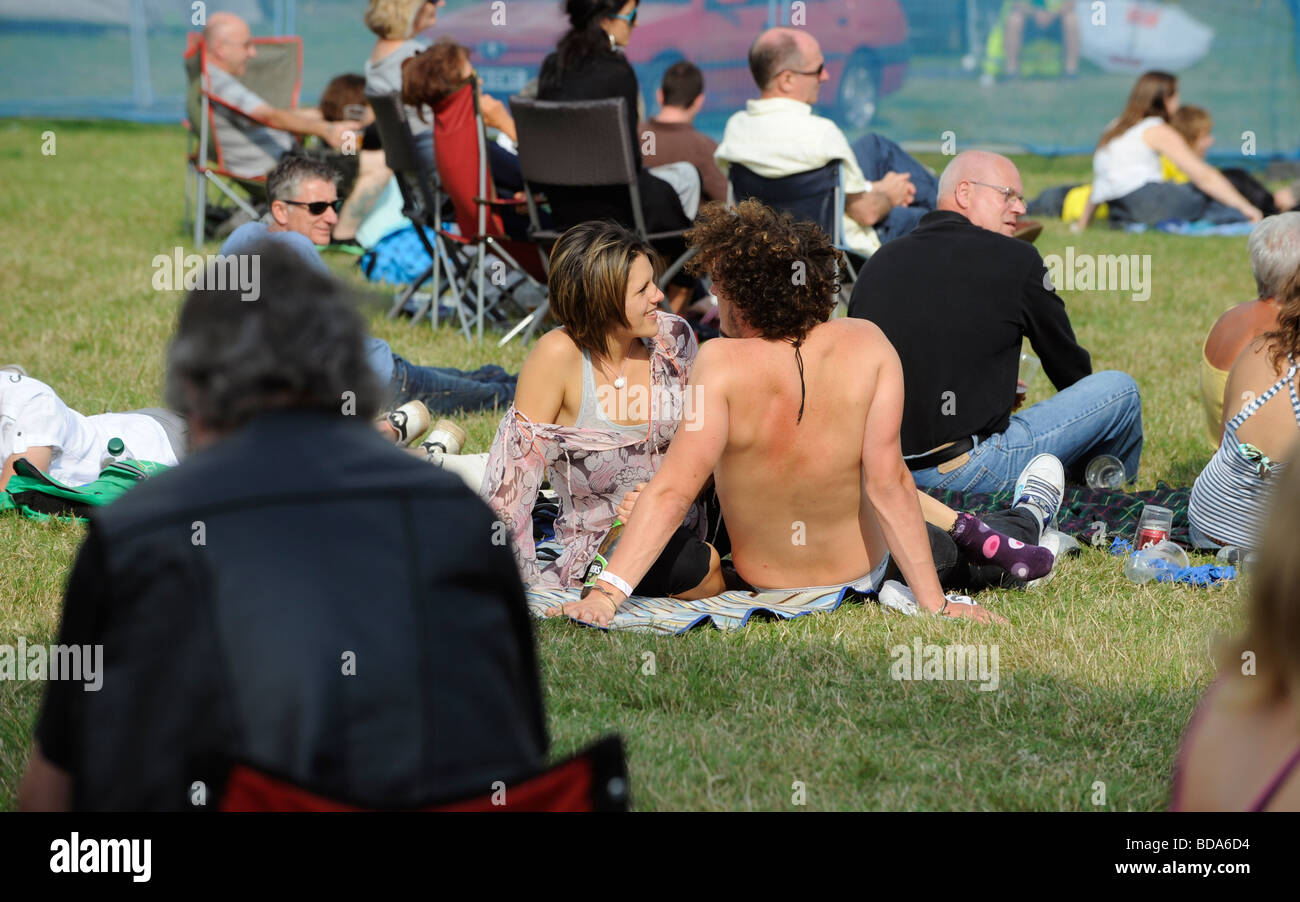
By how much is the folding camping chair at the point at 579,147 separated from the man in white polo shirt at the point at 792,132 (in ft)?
2.00

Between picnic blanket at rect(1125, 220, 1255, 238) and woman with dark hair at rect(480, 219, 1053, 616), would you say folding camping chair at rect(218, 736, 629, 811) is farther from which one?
picnic blanket at rect(1125, 220, 1255, 238)

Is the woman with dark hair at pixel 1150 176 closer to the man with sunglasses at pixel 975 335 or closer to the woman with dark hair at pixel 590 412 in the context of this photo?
the man with sunglasses at pixel 975 335

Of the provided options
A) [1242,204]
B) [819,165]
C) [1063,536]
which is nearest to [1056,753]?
[1063,536]

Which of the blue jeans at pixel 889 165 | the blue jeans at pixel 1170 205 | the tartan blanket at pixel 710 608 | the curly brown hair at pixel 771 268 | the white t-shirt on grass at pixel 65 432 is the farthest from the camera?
the blue jeans at pixel 1170 205

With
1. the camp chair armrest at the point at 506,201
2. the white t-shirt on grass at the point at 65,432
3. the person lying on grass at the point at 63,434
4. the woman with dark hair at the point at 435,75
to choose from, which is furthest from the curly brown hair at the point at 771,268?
the woman with dark hair at the point at 435,75

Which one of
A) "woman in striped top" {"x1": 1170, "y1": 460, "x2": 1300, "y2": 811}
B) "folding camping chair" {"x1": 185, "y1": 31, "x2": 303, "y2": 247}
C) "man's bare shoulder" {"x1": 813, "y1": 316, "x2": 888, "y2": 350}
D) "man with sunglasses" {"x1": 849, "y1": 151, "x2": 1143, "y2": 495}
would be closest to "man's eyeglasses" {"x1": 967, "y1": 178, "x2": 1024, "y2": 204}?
"man with sunglasses" {"x1": 849, "y1": 151, "x2": 1143, "y2": 495}

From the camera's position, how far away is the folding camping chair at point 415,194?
773 cm

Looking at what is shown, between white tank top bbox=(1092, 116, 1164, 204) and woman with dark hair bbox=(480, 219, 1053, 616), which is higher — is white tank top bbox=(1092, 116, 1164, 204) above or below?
above

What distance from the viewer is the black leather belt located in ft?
16.0

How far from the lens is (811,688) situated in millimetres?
3434

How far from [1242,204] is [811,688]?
36.0 feet

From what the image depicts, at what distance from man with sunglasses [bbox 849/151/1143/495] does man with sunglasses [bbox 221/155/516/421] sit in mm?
1808

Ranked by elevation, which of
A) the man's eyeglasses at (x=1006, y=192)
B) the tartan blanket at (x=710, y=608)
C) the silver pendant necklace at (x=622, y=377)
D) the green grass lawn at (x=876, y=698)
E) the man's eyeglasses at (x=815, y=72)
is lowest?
the green grass lawn at (x=876, y=698)

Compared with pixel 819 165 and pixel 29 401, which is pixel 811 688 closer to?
pixel 29 401
